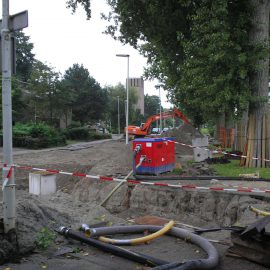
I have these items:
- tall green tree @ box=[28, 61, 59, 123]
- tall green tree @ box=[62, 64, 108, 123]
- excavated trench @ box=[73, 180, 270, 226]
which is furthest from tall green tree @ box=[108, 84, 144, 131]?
excavated trench @ box=[73, 180, 270, 226]

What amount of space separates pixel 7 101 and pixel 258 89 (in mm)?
12573

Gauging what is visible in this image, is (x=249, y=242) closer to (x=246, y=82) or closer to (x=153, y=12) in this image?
(x=246, y=82)

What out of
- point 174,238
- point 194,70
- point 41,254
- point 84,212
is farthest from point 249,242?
point 194,70

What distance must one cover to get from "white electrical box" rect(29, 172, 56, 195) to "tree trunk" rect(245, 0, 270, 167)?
27.0ft

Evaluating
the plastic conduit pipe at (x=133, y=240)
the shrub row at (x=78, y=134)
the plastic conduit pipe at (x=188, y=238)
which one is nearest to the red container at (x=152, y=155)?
the plastic conduit pipe at (x=188, y=238)

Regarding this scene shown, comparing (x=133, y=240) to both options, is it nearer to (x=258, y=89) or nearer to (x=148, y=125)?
(x=258, y=89)

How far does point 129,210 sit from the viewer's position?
1139 cm

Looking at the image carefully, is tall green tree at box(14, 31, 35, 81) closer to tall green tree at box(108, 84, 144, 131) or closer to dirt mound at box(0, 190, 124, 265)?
tall green tree at box(108, 84, 144, 131)

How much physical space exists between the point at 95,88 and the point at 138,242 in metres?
61.7

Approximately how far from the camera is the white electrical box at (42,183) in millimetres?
12203

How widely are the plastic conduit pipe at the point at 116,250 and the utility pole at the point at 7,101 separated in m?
0.88

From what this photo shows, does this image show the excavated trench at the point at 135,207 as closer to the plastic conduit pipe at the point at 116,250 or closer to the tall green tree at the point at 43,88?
the plastic conduit pipe at the point at 116,250

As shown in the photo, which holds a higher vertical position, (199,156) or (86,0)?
(86,0)

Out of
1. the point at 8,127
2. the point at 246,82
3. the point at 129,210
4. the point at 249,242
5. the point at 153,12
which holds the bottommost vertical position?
the point at 129,210
